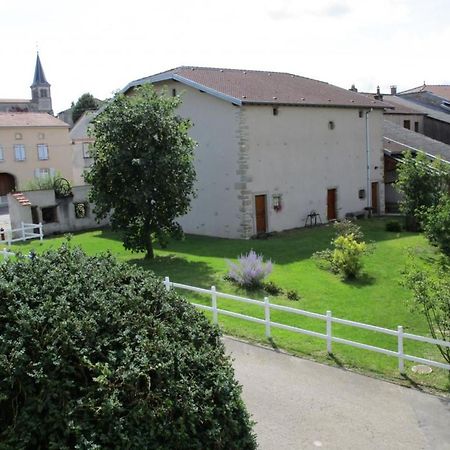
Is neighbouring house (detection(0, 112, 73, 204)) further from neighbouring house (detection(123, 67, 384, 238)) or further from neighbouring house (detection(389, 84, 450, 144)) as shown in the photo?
neighbouring house (detection(389, 84, 450, 144))

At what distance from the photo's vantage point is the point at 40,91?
92.2 m

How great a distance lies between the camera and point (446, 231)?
21.6m

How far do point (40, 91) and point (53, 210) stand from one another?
232 feet

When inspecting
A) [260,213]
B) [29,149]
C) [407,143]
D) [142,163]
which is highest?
[29,149]

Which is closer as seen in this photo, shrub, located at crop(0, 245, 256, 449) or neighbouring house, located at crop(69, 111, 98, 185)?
shrub, located at crop(0, 245, 256, 449)

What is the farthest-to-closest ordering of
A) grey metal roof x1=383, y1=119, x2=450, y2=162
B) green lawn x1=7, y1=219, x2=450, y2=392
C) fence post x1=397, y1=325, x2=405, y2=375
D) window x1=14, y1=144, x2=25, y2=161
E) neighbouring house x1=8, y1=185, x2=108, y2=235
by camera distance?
1. window x1=14, y1=144, x2=25, y2=161
2. grey metal roof x1=383, y1=119, x2=450, y2=162
3. neighbouring house x1=8, y1=185, x2=108, y2=235
4. green lawn x1=7, y1=219, x2=450, y2=392
5. fence post x1=397, y1=325, x2=405, y2=375

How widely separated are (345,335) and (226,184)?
1384cm

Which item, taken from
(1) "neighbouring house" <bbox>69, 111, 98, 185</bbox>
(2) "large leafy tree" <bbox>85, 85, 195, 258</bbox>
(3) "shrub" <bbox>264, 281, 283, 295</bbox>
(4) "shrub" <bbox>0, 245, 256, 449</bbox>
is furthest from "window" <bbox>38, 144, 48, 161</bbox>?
(4) "shrub" <bbox>0, 245, 256, 449</bbox>

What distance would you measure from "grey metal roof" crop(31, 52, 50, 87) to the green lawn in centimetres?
7285

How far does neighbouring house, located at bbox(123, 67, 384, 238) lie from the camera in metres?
25.5

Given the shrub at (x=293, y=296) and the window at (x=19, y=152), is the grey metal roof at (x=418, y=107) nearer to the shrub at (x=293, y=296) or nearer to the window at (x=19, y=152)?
the window at (x=19, y=152)

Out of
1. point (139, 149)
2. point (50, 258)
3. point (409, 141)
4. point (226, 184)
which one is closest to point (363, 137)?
point (409, 141)

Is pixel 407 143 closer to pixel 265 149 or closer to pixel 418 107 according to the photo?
pixel 418 107

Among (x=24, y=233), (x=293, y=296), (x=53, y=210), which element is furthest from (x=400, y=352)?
(x=53, y=210)
